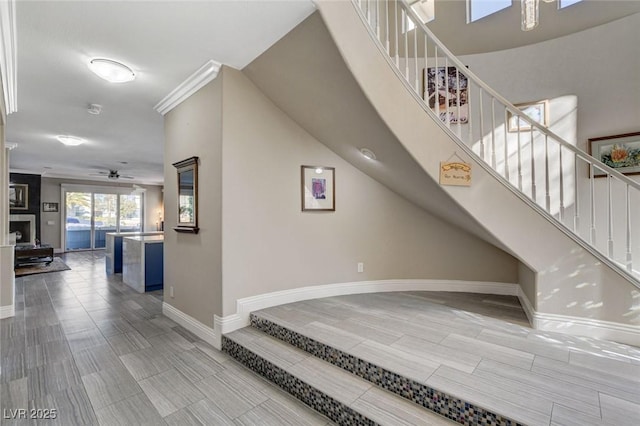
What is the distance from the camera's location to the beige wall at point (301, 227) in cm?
267

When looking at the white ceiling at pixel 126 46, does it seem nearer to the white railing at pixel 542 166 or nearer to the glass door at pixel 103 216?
the white railing at pixel 542 166

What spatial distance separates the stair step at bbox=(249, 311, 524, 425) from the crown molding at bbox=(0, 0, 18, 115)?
287 centimetres

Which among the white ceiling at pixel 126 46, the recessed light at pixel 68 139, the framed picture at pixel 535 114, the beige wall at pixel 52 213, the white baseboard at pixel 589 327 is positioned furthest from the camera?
the beige wall at pixel 52 213

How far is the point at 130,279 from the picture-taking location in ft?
15.9

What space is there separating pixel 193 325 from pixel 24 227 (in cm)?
899

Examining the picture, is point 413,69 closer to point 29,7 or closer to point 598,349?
point 598,349

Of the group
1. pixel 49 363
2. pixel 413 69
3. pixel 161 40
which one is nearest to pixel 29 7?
pixel 161 40

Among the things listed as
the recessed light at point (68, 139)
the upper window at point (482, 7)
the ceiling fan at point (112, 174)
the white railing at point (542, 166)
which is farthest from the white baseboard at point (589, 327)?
the ceiling fan at point (112, 174)

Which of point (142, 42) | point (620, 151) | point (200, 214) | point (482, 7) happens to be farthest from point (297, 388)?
point (482, 7)

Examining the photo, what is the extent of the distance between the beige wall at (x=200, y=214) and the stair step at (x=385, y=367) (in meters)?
0.74

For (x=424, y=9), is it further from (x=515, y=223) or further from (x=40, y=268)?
(x=40, y=268)

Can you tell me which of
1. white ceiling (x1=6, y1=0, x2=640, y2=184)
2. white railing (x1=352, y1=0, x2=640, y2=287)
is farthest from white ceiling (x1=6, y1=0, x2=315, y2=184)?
white railing (x1=352, y1=0, x2=640, y2=287)

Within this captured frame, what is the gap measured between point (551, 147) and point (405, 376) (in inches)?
124

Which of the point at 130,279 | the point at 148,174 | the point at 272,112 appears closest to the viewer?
the point at 272,112
